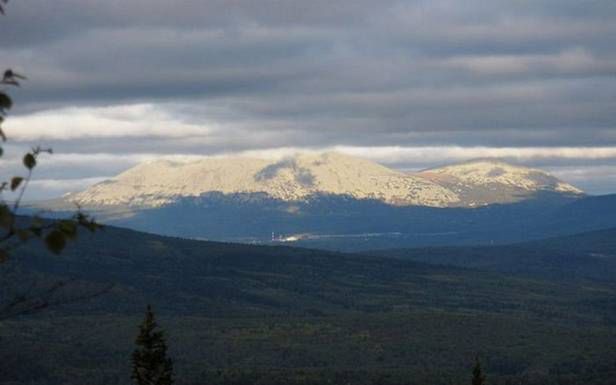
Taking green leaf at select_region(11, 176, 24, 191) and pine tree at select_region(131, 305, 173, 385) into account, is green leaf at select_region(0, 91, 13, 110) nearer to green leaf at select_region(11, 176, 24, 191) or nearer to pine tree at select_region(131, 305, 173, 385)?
green leaf at select_region(11, 176, 24, 191)

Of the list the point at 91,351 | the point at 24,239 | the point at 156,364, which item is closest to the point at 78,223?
the point at 24,239

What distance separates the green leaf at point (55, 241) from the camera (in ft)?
36.1

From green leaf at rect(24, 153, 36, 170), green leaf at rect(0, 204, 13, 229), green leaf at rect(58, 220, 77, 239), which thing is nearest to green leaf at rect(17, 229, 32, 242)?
green leaf at rect(0, 204, 13, 229)

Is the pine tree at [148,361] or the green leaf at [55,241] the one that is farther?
the pine tree at [148,361]

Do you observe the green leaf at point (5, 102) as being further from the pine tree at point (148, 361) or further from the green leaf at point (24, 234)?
the pine tree at point (148, 361)

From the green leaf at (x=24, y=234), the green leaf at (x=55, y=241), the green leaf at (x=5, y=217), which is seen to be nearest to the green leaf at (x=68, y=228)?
the green leaf at (x=55, y=241)

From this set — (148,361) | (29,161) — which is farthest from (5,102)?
(148,361)

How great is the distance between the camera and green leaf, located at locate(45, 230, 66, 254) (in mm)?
11000

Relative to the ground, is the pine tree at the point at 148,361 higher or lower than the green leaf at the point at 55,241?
lower

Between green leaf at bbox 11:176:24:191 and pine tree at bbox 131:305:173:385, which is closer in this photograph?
green leaf at bbox 11:176:24:191

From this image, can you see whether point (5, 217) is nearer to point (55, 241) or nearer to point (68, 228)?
point (55, 241)

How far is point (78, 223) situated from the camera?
11.5 meters

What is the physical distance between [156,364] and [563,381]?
90.0 m

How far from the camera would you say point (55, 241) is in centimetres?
1102
